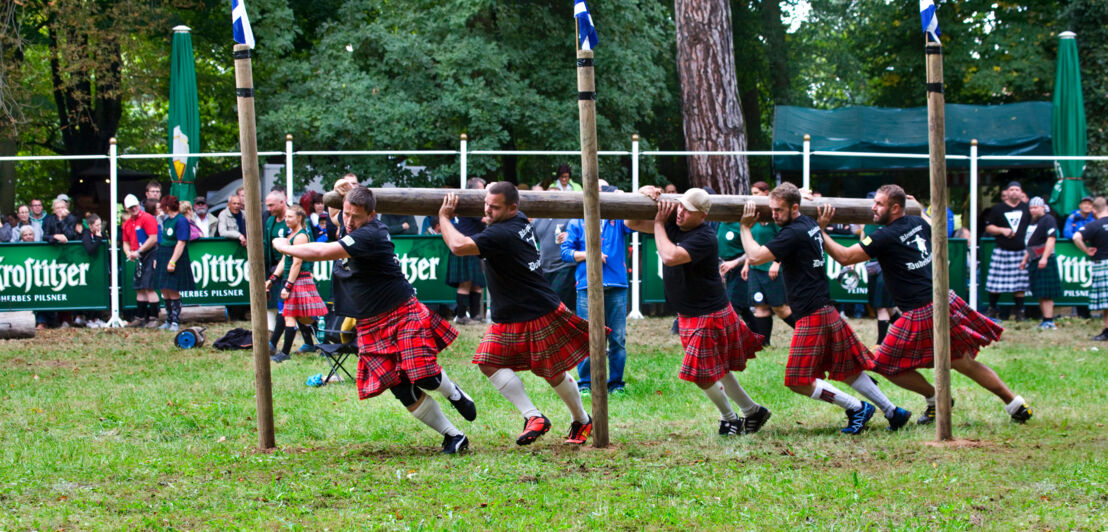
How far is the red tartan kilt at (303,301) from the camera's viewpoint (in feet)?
30.6

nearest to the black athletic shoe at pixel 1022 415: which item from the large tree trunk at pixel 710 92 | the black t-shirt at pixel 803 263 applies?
the black t-shirt at pixel 803 263

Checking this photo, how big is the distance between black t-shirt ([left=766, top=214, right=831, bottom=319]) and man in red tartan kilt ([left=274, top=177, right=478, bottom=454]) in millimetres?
1972

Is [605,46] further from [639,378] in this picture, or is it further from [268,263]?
[639,378]

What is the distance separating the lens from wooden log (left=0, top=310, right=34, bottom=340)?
1122 cm

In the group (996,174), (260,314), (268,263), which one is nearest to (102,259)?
(268,263)

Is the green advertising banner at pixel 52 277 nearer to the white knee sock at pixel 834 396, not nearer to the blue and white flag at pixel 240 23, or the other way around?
the blue and white flag at pixel 240 23

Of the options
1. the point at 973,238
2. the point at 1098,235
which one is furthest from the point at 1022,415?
the point at 973,238

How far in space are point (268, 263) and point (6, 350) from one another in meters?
2.54

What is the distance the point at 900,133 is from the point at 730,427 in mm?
12144

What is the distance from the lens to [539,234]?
8.42 metres

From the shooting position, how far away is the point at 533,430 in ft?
19.4

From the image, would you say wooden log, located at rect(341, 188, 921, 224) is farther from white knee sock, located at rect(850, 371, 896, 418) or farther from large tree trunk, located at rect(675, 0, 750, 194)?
large tree trunk, located at rect(675, 0, 750, 194)

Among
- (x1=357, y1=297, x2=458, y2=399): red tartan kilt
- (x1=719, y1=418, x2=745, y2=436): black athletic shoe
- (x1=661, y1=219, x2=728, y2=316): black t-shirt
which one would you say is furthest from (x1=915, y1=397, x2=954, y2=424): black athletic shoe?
(x1=357, y1=297, x2=458, y2=399): red tartan kilt

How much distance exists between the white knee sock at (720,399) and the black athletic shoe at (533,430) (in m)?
0.96
